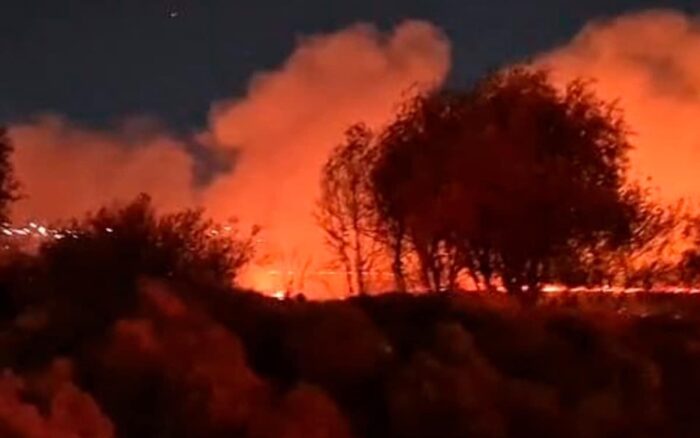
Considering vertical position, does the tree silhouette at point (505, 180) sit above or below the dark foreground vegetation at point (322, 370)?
above

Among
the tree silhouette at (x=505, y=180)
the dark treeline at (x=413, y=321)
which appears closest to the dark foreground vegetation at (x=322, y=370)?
the dark treeline at (x=413, y=321)

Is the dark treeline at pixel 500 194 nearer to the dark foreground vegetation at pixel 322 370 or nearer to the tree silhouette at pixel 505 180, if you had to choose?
the tree silhouette at pixel 505 180

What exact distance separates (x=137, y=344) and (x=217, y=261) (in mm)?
19421

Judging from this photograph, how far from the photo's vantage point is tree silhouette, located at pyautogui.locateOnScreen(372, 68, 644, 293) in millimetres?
53375

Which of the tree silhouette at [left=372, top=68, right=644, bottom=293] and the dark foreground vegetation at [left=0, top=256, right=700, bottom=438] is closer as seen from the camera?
the dark foreground vegetation at [left=0, top=256, right=700, bottom=438]

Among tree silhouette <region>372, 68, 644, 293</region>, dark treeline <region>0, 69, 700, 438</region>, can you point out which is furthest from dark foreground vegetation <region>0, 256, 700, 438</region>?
tree silhouette <region>372, 68, 644, 293</region>

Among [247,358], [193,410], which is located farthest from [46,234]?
[193,410]

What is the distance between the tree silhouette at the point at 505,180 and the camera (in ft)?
175

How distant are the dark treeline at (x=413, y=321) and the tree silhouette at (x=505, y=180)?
2.3 inches

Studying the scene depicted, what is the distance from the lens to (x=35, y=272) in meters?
38.7

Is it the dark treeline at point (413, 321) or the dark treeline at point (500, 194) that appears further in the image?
the dark treeline at point (500, 194)

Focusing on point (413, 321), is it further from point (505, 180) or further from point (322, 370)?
point (505, 180)

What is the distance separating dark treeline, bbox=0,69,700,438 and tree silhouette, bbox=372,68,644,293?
58 mm

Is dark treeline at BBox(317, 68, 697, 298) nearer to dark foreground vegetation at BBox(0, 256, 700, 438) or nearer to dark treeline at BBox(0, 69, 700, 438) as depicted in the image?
dark treeline at BBox(0, 69, 700, 438)
